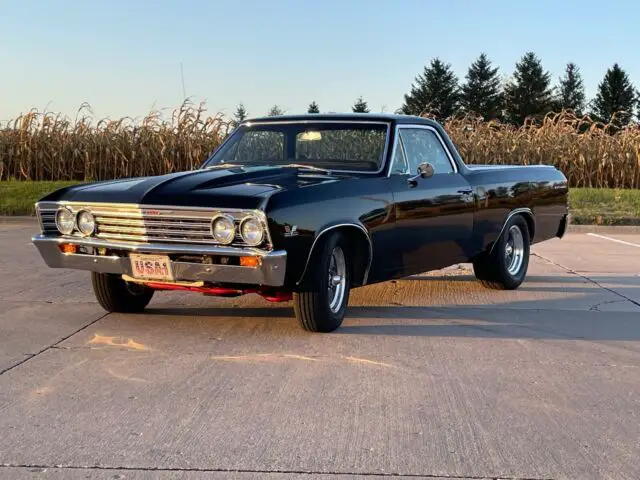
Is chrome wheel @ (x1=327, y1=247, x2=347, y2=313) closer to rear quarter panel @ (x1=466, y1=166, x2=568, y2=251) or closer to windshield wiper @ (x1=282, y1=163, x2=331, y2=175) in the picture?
windshield wiper @ (x1=282, y1=163, x2=331, y2=175)

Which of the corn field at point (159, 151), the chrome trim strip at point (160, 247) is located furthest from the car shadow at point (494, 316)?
the corn field at point (159, 151)

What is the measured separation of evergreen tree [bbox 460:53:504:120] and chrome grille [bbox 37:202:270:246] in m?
75.8

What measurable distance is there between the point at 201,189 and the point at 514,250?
4.11 meters

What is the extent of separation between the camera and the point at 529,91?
257ft

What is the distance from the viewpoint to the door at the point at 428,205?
6488 millimetres

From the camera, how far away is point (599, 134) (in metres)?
23.3

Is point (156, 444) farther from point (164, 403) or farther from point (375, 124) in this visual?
point (375, 124)

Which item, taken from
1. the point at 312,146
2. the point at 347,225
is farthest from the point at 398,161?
the point at 347,225

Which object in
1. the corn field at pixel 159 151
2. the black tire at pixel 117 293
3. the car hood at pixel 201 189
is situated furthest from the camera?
the corn field at pixel 159 151

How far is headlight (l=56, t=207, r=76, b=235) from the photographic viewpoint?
5832mm

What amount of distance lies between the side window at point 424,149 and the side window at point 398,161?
9cm

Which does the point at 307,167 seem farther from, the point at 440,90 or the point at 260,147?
the point at 440,90

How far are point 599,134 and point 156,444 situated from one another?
21960mm

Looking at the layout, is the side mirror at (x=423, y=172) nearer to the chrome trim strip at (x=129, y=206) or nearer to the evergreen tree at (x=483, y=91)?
the chrome trim strip at (x=129, y=206)
